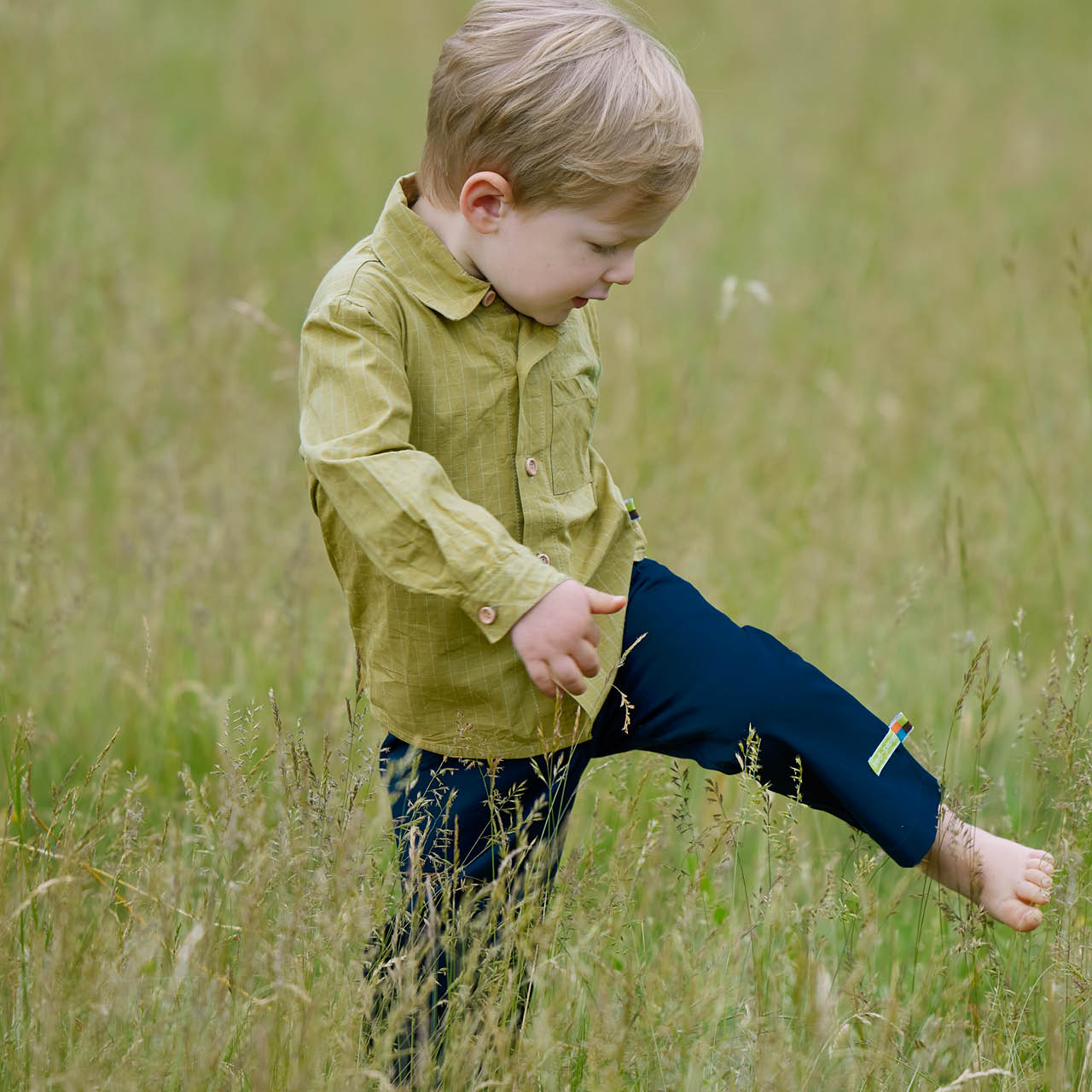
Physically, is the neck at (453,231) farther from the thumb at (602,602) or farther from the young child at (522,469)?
the thumb at (602,602)

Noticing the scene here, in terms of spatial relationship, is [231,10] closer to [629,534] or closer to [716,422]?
[716,422]

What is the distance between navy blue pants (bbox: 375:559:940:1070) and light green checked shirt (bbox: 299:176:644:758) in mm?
63

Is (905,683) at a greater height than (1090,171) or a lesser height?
lesser

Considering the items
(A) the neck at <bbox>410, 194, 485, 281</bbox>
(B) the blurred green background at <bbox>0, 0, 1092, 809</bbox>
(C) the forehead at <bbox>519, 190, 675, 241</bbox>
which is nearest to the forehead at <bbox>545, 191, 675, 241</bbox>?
(C) the forehead at <bbox>519, 190, 675, 241</bbox>

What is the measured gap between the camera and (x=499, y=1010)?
5.48ft

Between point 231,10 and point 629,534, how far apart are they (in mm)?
7333

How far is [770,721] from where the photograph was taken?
76.6 inches

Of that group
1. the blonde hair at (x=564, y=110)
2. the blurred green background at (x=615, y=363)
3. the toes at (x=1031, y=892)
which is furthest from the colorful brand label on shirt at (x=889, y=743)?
the blonde hair at (x=564, y=110)

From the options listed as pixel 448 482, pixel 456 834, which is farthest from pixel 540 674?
pixel 456 834

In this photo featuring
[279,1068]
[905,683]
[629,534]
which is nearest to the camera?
[279,1068]

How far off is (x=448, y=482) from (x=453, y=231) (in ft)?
1.45

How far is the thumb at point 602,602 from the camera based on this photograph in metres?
1.60

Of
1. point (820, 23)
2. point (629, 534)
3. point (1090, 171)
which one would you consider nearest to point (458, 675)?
point (629, 534)

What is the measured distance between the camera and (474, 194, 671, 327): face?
73.7 inches
